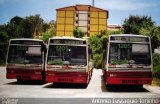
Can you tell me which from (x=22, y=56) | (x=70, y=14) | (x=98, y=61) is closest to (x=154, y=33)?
(x=98, y=61)

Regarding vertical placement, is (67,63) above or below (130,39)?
below

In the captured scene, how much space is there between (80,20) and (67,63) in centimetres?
4584

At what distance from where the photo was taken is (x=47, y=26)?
56562 millimetres

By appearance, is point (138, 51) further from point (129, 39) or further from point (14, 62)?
point (14, 62)

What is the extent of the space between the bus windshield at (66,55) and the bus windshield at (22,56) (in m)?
1.62

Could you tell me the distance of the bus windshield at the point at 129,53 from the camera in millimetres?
13336

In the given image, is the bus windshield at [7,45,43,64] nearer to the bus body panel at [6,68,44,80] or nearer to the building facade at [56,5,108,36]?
the bus body panel at [6,68,44,80]

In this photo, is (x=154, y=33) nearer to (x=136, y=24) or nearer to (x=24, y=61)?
(x=136, y=24)

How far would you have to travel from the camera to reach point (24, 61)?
15.6 m

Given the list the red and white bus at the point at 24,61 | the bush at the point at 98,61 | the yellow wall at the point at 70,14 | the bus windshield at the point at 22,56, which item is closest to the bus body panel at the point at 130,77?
the red and white bus at the point at 24,61

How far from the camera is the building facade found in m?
58.8

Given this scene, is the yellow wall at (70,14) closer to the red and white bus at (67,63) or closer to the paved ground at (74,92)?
the paved ground at (74,92)

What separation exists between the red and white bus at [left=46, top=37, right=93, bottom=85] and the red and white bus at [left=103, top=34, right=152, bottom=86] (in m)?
1.42

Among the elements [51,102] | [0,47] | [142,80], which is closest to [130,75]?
[142,80]
